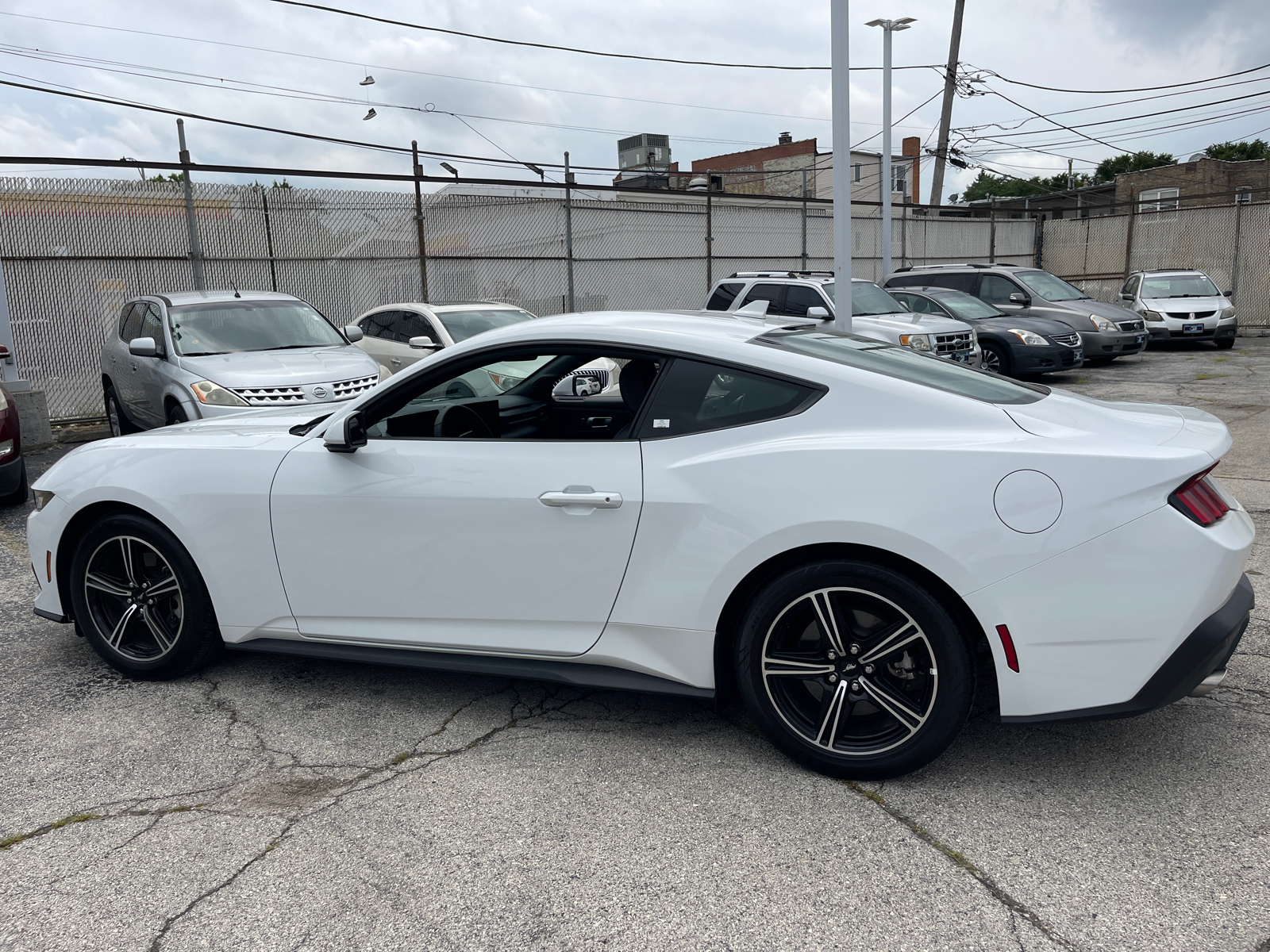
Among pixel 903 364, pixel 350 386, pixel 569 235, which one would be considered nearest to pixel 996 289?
pixel 569 235

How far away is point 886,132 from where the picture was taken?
694 inches

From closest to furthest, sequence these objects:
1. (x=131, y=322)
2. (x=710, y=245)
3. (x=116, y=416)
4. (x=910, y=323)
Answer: (x=131, y=322), (x=116, y=416), (x=910, y=323), (x=710, y=245)

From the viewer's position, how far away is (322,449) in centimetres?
377

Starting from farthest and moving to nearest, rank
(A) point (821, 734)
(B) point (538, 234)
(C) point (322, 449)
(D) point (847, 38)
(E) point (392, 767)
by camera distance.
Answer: (B) point (538, 234)
(D) point (847, 38)
(C) point (322, 449)
(E) point (392, 767)
(A) point (821, 734)

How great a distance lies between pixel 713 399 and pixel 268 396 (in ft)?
20.8

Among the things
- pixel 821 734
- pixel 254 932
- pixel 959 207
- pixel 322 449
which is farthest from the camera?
pixel 959 207

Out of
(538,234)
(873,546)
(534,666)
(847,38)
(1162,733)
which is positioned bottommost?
(1162,733)

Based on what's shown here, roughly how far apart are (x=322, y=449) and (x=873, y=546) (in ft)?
6.94

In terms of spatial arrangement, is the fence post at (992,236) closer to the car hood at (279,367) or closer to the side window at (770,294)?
the side window at (770,294)

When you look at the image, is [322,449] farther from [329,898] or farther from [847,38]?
[847,38]

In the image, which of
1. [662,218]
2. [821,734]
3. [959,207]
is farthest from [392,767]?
[959,207]

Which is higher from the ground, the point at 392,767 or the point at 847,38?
the point at 847,38

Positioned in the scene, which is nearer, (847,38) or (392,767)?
(392,767)

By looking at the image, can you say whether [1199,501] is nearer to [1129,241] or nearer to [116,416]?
[116,416]
